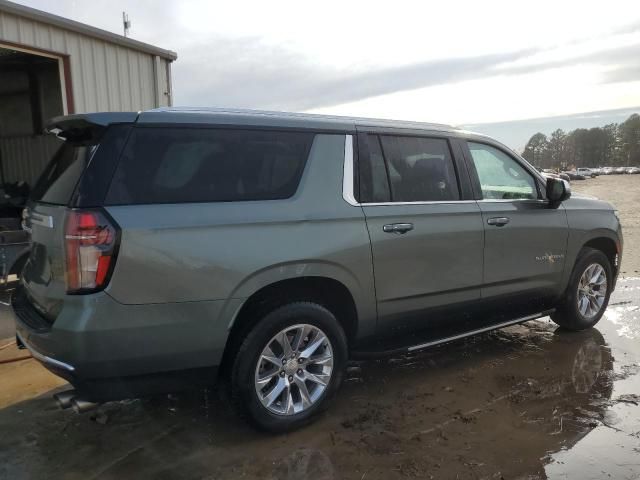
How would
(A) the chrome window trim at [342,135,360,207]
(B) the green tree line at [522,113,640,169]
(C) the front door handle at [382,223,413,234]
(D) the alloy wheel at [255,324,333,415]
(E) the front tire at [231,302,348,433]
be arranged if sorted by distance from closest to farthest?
(E) the front tire at [231,302,348,433] → (D) the alloy wheel at [255,324,333,415] → (A) the chrome window trim at [342,135,360,207] → (C) the front door handle at [382,223,413,234] → (B) the green tree line at [522,113,640,169]

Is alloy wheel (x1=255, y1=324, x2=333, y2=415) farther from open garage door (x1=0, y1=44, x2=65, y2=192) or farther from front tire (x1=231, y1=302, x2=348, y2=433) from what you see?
open garage door (x1=0, y1=44, x2=65, y2=192)

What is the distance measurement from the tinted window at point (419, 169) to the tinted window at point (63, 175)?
1.96 m

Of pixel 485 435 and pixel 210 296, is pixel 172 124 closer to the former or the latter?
pixel 210 296

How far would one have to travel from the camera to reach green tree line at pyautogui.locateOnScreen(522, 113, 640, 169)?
107 metres

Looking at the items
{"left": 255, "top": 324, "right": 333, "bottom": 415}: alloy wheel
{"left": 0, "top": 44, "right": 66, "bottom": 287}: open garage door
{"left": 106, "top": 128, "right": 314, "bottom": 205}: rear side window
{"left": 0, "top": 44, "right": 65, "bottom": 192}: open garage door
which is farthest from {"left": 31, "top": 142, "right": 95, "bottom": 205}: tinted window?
{"left": 0, "top": 44, "right": 65, "bottom": 192}: open garage door

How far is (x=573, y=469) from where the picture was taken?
116 inches

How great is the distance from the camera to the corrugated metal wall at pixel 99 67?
6852 mm

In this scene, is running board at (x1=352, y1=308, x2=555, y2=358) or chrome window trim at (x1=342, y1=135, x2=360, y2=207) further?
running board at (x1=352, y1=308, x2=555, y2=358)

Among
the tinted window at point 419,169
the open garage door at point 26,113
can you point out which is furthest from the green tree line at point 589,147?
the tinted window at point 419,169

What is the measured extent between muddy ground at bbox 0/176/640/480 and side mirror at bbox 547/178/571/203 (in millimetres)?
1365

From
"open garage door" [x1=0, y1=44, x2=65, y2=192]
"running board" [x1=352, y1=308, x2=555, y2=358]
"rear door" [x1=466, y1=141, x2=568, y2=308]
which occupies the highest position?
"open garage door" [x1=0, y1=44, x2=65, y2=192]

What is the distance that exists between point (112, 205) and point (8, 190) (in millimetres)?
7924

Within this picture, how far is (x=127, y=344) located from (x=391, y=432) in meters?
1.69

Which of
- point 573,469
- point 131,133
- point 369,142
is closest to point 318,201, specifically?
point 369,142
